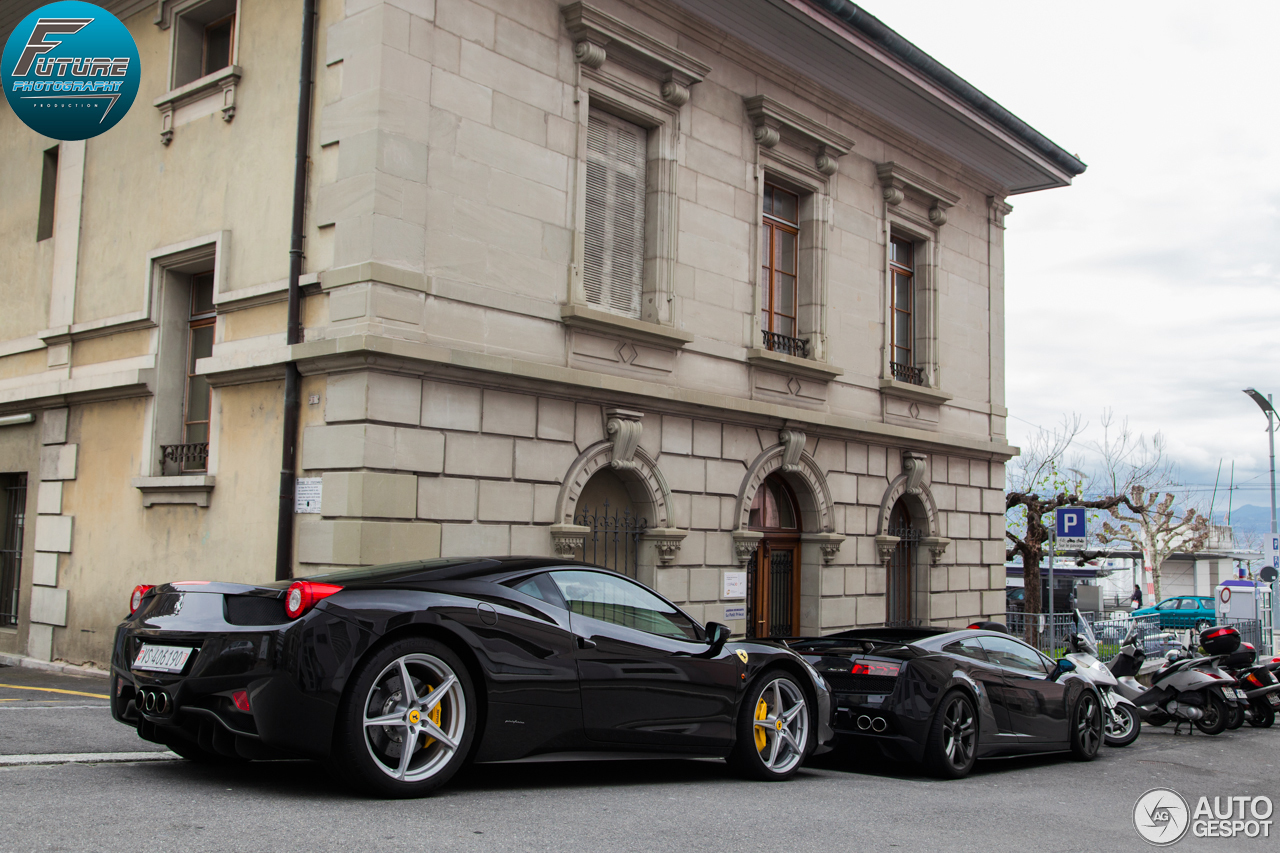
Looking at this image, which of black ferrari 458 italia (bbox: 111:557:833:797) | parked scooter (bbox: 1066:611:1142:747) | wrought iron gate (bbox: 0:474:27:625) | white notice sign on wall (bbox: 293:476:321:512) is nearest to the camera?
black ferrari 458 italia (bbox: 111:557:833:797)

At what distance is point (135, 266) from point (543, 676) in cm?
1009

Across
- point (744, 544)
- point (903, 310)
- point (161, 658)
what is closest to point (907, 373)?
point (903, 310)

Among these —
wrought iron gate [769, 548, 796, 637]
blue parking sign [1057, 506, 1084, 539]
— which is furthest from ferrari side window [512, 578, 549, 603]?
blue parking sign [1057, 506, 1084, 539]

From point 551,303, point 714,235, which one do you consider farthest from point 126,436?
point 714,235

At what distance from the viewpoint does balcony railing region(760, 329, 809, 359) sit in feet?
53.5

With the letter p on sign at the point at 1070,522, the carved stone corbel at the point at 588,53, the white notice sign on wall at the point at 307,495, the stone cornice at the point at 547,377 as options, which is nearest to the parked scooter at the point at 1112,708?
the letter p on sign at the point at 1070,522

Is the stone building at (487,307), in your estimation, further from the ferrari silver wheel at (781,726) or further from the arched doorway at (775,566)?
the ferrari silver wheel at (781,726)

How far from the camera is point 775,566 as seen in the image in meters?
16.7

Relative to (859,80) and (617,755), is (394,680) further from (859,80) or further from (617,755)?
(859,80)

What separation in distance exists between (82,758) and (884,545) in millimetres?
13480

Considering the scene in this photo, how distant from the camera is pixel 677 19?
47.6ft

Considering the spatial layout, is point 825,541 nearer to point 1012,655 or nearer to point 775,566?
point 775,566

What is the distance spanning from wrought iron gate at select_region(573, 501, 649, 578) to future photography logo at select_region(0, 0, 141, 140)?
661 cm

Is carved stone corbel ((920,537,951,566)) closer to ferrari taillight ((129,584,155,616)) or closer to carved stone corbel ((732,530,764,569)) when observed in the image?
carved stone corbel ((732,530,764,569))
